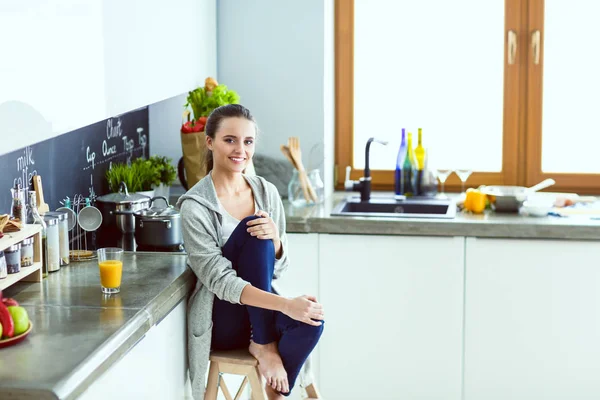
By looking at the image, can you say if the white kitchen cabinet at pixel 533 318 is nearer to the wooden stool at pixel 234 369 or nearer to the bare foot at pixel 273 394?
the bare foot at pixel 273 394

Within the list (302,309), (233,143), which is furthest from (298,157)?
(302,309)

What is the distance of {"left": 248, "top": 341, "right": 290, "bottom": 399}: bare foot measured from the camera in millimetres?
2811

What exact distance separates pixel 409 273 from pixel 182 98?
1274 millimetres

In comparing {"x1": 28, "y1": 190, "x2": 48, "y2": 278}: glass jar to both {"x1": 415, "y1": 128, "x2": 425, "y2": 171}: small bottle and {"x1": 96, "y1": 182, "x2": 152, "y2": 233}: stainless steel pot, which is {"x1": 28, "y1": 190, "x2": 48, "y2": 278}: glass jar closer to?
{"x1": 96, "y1": 182, "x2": 152, "y2": 233}: stainless steel pot

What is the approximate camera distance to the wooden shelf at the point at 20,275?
7.82 ft

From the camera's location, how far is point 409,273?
3648mm

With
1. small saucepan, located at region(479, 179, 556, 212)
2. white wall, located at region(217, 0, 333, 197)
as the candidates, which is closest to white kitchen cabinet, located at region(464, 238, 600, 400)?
small saucepan, located at region(479, 179, 556, 212)

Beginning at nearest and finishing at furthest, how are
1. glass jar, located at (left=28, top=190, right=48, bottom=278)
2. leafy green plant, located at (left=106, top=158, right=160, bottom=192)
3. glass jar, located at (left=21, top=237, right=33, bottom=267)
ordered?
Result: glass jar, located at (left=21, top=237, right=33, bottom=267), glass jar, located at (left=28, top=190, right=48, bottom=278), leafy green plant, located at (left=106, top=158, right=160, bottom=192)

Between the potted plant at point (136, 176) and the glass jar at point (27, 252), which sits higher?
the potted plant at point (136, 176)

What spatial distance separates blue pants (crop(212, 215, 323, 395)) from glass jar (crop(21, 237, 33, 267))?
21.6 inches

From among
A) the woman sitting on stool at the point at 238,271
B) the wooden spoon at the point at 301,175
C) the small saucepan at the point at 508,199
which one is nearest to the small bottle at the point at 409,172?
the small saucepan at the point at 508,199

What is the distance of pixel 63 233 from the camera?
9.23 ft

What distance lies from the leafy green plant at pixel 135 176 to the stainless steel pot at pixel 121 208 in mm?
244

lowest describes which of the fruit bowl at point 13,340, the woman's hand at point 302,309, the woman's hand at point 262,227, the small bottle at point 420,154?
the woman's hand at point 302,309
